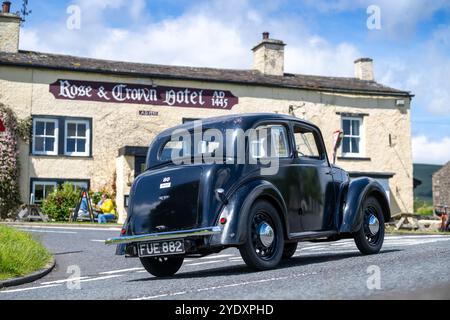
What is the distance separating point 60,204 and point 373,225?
16.6m

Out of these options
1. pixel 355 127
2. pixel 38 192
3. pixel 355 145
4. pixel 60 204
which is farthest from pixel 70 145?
pixel 355 127

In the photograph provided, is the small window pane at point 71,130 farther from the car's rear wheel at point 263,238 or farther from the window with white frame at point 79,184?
the car's rear wheel at point 263,238

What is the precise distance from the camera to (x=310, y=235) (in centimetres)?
862

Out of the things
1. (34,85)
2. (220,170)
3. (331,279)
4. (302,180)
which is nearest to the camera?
(331,279)

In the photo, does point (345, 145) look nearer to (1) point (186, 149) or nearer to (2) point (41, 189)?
(2) point (41, 189)

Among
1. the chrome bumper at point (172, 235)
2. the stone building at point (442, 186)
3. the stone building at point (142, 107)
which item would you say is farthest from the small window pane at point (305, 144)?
the stone building at point (442, 186)

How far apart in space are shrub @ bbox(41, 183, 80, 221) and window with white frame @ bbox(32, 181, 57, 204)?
79 cm

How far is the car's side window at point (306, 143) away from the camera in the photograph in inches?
356

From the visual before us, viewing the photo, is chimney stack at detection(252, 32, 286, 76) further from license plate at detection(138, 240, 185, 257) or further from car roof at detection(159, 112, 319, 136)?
license plate at detection(138, 240, 185, 257)

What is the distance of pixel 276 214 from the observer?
316 inches

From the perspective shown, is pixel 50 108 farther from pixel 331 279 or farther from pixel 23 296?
pixel 331 279

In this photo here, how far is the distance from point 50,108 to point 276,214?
63.2ft

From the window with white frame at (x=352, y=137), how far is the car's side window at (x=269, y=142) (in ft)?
69.9
